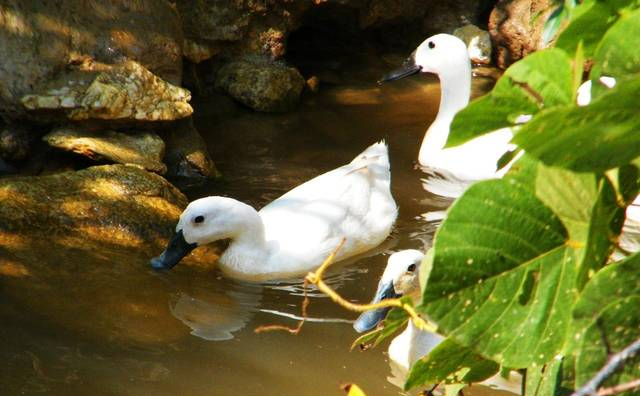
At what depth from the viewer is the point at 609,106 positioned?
0.75m

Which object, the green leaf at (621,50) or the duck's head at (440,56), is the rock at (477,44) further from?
the green leaf at (621,50)

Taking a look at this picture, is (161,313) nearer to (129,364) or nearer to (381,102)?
(129,364)

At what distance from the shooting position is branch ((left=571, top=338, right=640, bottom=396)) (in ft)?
2.49

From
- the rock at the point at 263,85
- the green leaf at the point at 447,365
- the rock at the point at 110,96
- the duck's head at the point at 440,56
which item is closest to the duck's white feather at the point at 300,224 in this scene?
the rock at the point at 110,96

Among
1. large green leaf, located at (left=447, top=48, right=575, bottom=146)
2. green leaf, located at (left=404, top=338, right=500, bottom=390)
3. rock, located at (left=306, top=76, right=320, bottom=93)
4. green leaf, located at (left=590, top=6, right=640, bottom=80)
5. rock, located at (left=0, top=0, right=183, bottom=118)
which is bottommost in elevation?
rock, located at (left=306, top=76, right=320, bottom=93)

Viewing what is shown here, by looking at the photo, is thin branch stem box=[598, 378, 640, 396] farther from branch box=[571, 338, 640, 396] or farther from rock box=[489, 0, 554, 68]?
rock box=[489, 0, 554, 68]

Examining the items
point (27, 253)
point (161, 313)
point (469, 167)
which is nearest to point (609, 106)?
point (161, 313)

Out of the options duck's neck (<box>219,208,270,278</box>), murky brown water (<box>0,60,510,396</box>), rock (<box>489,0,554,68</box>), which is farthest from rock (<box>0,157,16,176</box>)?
rock (<box>489,0,554,68</box>)

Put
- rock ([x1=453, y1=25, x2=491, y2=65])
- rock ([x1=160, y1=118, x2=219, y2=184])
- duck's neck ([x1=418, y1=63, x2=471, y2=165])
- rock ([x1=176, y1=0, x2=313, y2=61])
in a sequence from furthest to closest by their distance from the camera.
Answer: rock ([x1=453, y1=25, x2=491, y2=65]) → rock ([x1=176, y1=0, x2=313, y2=61]) → duck's neck ([x1=418, y1=63, x2=471, y2=165]) → rock ([x1=160, y1=118, x2=219, y2=184])

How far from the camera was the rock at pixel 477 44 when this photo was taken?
28.3ft

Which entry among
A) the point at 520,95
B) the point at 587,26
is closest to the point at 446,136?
the point at 587,26

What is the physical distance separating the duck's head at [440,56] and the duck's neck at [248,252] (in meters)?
2.44

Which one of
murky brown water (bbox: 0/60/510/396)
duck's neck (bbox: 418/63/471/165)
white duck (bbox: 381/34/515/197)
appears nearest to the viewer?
murky brown water (bbox: 0/60/510/396)

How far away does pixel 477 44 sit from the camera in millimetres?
8648
